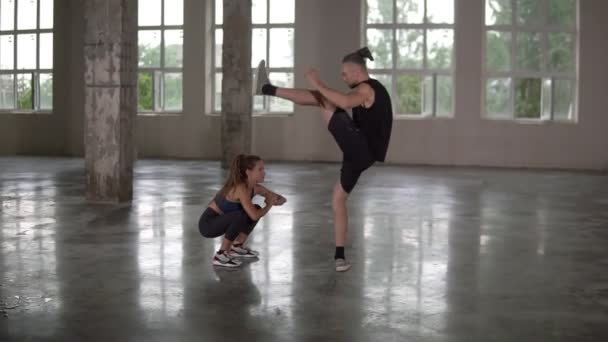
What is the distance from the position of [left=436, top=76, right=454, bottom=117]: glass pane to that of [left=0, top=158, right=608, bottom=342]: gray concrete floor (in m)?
5.92

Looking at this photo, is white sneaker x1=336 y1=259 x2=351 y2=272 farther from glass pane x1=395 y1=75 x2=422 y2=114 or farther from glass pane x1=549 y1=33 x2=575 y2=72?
glass pane x1=549 y1=33 x2=575 y2=72

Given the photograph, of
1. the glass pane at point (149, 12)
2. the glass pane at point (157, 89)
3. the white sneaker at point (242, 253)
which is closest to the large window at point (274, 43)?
the glass pane at point (149, 12)

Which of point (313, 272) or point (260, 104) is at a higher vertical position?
point (260, 104)

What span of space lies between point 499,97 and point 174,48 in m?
6.62

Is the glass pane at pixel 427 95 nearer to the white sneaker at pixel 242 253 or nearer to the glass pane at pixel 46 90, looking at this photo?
the glass pane at pixel 46 90

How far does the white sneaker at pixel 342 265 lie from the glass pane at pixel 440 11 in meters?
11.3

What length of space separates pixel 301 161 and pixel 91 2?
317 inches

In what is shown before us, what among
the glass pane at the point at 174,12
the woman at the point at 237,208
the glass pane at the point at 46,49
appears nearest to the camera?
the woman at the point at 237,208

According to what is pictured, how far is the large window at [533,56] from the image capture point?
53.5 feet

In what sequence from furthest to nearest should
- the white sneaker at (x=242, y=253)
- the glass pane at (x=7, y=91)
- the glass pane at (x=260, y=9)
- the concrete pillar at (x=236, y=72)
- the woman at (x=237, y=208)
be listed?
the glass pane at (x=7, y=91) → the glass pane at (x=260, y=9) → the concrete pillar at (x=236, y=72) → the white sneaker at (x=242, y=253) → the woman at (x=237, y=208)

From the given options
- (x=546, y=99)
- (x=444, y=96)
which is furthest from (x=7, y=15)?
(x=546, y=99)

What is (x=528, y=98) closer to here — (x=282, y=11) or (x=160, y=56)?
(x=282, y=11)

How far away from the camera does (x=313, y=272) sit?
5.84 meters

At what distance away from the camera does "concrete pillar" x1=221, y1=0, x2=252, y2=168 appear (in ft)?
47.9
